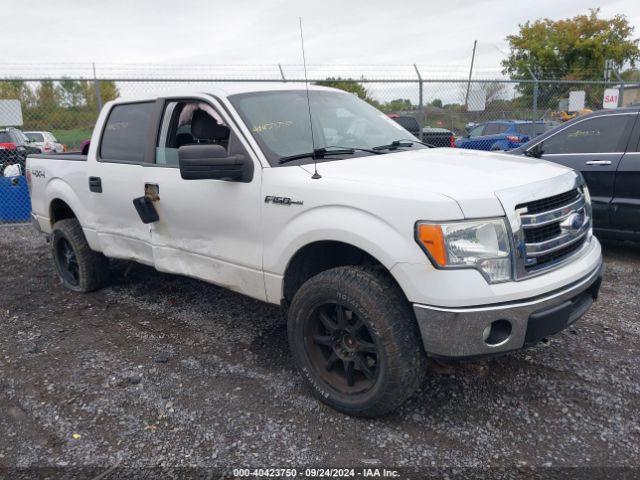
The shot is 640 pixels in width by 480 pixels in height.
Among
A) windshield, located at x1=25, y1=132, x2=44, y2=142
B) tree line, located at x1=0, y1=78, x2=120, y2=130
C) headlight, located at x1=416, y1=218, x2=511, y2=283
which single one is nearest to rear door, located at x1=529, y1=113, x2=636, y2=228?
headlight, located at x1=416, y1=218, x2=511, y2=283

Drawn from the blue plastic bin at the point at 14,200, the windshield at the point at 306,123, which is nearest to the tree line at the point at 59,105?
the blue plastic bin at the point at 14,200

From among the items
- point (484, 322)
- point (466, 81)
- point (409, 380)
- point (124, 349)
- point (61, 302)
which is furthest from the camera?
point (466, 81)

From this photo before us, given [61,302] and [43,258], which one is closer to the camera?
[61,302]

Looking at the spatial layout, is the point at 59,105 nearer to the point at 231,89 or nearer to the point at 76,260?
the point at 76,260

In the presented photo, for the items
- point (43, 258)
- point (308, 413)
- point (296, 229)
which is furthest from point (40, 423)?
point (43, 258)

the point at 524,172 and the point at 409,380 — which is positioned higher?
the point at 524,172

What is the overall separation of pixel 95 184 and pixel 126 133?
0.53 m

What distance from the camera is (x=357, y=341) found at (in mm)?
2932

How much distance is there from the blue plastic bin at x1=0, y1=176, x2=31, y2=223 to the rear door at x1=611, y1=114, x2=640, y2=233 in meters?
8.53

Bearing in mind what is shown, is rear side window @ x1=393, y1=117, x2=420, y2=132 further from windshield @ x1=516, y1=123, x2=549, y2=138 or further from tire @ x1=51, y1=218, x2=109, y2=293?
windshield @ x1=516, y1=123, x2=549, y2=138

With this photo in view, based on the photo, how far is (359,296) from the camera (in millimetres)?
2764

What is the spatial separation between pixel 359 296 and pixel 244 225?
102cm

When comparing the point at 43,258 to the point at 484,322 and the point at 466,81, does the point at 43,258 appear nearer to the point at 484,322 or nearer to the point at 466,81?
the point at 484,322

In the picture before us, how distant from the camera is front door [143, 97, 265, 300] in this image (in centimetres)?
342
